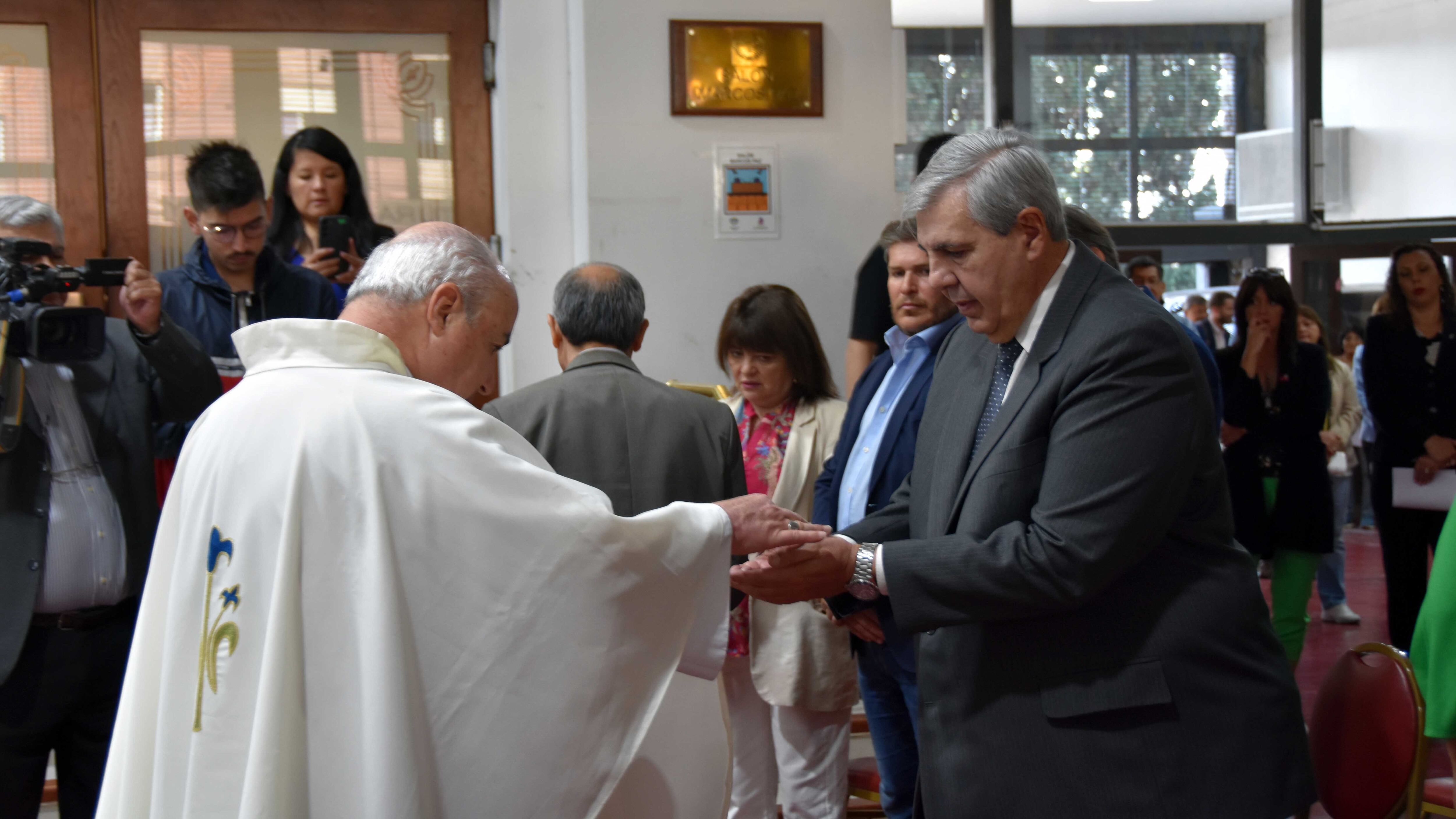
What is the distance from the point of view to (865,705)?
2.76 metres

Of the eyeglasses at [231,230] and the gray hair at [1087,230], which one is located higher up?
the eyeglasses at [231,230]

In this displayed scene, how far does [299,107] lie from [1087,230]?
2.89 meters

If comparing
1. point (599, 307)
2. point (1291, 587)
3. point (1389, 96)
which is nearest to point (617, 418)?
point (599, 307)

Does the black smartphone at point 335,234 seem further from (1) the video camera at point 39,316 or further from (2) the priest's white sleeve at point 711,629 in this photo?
(2) the priest's white sleeve at point 711,629

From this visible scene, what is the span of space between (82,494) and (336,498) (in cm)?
129

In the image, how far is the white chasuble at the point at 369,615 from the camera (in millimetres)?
1592

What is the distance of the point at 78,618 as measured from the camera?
2.52 meters

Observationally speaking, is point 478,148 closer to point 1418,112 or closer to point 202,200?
point 202,200

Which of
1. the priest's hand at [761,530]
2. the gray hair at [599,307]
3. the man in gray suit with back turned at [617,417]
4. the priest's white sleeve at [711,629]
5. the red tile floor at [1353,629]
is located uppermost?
the gray hair at [599,307]

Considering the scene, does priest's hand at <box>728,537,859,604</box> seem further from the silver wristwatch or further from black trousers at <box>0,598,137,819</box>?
black trousers at <box>0,598,137,819</box>

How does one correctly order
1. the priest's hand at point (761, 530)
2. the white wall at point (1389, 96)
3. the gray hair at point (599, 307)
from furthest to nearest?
the white wall at point (1389, 96), the gray hair at point (599, 307), the priest's hand at point (761, 530)

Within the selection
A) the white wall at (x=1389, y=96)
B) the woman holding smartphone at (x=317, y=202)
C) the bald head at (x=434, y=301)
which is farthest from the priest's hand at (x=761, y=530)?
the white wall at (x=1389, y=96)

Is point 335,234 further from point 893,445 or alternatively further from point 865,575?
point 865,575

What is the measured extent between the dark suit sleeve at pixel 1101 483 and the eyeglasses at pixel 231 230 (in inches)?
81.2
